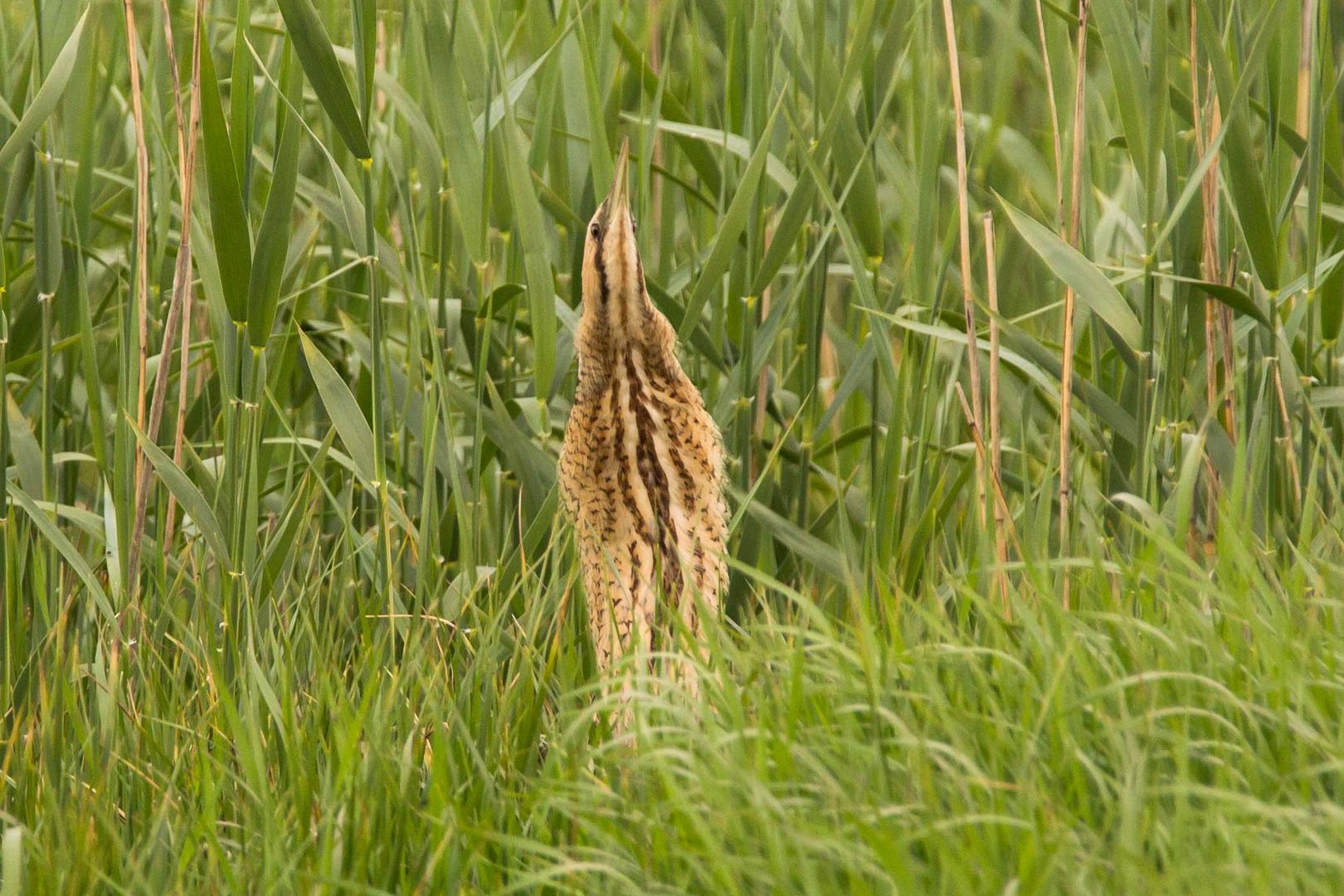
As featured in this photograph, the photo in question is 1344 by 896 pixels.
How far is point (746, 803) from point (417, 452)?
1852mm

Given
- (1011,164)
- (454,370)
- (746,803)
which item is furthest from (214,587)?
(1011,164)

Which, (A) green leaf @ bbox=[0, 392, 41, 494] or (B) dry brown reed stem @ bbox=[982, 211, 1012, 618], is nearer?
(B) dry brown reed stem @ bbox=[982, 211, 1012, 618]

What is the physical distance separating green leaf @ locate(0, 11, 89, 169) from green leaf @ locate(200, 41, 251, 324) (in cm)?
28

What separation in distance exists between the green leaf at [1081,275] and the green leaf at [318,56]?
1.26 m

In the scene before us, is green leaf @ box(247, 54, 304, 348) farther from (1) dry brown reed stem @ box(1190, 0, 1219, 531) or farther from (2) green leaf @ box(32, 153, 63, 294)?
(1) dry brown reed stem @ box(1190, 0, 1219, 531)

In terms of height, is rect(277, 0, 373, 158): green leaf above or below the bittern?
above

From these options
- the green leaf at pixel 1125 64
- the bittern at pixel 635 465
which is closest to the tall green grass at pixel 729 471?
the green leaf at pixel 1125 64

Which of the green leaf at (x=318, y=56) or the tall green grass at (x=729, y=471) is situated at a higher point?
the green leaf at (x=318, y=56)

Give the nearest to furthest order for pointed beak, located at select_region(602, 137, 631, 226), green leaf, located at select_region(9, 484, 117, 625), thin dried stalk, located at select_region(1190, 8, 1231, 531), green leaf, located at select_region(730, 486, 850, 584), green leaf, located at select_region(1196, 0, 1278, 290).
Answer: pointed beak, located at select_region(602, 137, 631, 226)
green leaf, located at select_region(1196, 0, 1278, 290)
green leaf, located at select_region(9, 484, 117, 625)
thin dried stalk, located at select_region(1190, 8, 1231, 531)
green leaf, located at select_region(730, 486, 850, 584)

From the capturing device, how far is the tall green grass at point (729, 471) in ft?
7.93

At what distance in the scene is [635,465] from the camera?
10.4 feet

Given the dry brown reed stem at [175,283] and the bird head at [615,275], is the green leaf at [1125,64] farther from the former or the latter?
the dry brown reed stem at [175,283]

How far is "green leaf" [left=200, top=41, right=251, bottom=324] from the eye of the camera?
318cm

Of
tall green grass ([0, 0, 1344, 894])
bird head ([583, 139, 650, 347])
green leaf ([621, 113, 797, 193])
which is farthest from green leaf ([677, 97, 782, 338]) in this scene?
bird head ([583, 139, 650, 347])
